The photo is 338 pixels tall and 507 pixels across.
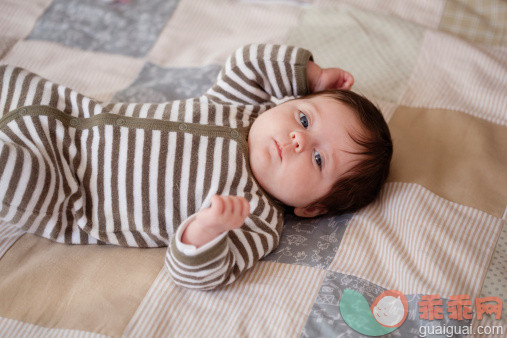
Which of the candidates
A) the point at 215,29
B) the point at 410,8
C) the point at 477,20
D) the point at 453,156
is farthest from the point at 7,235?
the point at 477,20

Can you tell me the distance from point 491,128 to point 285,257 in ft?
2.34

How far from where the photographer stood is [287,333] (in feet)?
3.22

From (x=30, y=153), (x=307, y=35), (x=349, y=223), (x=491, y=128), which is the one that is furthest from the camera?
(x=307, y=35)

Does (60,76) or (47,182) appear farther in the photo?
(60,76)

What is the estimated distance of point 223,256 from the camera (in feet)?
3.33

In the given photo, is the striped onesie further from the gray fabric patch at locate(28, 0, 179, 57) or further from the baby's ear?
the gray fabric patch at locate(28, 0, 179, 57)

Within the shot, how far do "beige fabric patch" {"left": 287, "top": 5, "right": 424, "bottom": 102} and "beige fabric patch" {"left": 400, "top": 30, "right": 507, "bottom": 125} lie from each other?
0.13 feet

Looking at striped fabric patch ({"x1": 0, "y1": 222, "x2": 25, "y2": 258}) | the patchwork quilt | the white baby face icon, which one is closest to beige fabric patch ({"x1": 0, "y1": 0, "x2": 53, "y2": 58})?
the patchwork quilt

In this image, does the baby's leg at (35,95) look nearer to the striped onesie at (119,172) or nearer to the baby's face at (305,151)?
the striped onesie at (119,172)

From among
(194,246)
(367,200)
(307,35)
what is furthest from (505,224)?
(307,35)

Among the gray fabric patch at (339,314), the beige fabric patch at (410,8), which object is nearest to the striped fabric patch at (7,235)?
the gray fabric patch at (339,314)

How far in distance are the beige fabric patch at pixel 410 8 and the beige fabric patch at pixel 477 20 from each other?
0.03 meters

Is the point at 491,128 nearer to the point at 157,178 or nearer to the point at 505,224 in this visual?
the point at 505,224

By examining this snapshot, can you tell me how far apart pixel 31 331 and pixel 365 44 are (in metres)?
1.28
